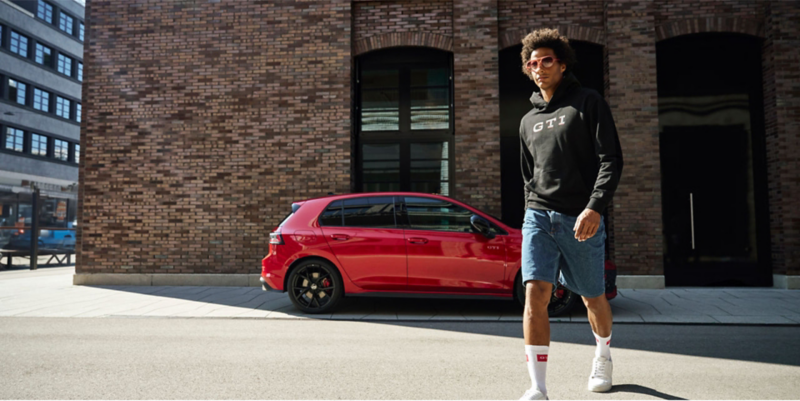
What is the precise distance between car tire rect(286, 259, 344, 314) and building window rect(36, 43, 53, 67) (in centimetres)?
4318

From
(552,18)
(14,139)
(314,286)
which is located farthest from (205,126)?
(14,139)

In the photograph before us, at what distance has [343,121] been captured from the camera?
415 inches

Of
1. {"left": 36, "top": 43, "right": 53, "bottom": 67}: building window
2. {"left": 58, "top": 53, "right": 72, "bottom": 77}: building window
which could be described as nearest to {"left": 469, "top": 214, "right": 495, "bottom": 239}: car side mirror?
{"left": 36, "top": 43, "right": 53, "bottom": 67}: building window

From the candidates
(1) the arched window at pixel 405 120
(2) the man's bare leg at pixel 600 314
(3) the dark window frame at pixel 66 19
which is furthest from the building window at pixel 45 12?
(2) the man's bare leg at pixel 600 314

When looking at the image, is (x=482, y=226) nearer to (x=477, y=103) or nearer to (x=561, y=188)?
(x=561, y=188)

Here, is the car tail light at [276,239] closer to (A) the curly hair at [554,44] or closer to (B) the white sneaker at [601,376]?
(B) the white sneaker at [601,376]

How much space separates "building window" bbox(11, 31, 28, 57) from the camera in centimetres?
3753

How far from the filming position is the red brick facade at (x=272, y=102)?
10094mm

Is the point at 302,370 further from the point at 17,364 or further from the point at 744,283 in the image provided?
the point at 744,283

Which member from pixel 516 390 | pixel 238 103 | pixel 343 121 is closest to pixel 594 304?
pixel 516 390

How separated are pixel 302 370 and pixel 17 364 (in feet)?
7.63

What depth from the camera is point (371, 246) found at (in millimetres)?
7012

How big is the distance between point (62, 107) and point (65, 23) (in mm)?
6859

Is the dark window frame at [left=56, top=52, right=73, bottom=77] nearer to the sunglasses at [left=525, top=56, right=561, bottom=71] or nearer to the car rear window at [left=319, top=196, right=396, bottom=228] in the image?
the car rear window at [left=319, top=196, right=396, bottom=228]
